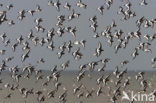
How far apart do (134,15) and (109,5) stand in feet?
9.39

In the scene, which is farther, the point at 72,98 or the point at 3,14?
the point at 72,98

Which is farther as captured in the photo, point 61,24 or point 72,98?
point 72,98

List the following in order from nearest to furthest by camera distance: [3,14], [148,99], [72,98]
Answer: [3,14]
[148,99]
[72,98]

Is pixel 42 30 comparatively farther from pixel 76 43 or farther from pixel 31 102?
pixel 31 102

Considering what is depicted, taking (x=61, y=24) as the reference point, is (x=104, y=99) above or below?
below

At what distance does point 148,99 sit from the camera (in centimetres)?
8512

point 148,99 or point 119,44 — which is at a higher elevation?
point 119,44

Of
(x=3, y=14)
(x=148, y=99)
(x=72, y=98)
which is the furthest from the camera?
(x=72, y=98)

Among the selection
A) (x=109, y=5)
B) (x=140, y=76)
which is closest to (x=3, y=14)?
(x=109, y=5)

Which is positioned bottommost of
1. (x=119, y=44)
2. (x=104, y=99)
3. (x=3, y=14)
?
(x=104, y=99)

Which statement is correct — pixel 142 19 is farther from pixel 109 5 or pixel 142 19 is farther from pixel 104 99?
pixel 104 99

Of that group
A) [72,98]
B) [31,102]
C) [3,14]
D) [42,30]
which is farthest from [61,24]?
[72,98]

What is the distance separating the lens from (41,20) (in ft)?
177

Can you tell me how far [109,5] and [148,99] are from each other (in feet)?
129
